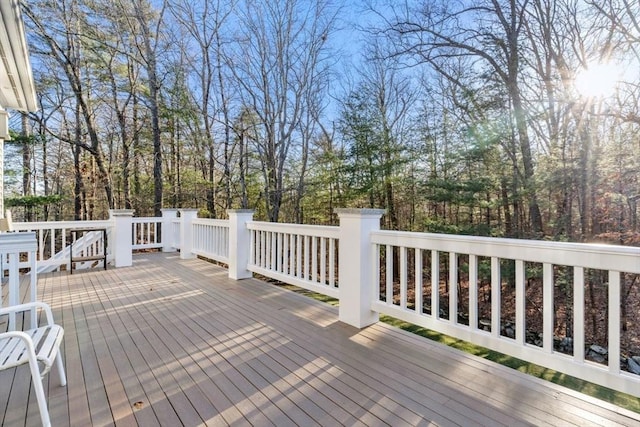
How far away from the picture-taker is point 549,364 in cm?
192

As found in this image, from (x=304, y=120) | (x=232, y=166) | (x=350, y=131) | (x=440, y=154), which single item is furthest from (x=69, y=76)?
(x=440, y=154)

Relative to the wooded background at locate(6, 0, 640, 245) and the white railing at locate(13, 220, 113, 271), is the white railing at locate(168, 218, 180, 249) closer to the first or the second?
the white railing at locate(13, 220, 113, 271)

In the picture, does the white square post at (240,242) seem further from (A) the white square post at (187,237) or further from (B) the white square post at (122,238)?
(B) the white square post at (122,238)

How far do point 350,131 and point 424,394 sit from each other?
953 cm

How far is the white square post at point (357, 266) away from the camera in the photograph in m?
2.91

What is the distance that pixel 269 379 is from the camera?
2.07m

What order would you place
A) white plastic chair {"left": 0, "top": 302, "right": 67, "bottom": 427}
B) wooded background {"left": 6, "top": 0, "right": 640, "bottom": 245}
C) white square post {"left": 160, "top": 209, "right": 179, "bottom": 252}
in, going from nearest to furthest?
white plastic chair {"left": 0, "top": 302, "right": 67, "bottom": 427}, wooded background {"left": 6, "top": 0, "right": 640, "bottom": 245}, white square post {"left": 160, "top": 209, "right": 179, "bottom": 252}

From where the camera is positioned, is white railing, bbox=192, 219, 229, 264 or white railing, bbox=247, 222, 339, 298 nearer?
white railing, bbox=247, 222, 339, 298

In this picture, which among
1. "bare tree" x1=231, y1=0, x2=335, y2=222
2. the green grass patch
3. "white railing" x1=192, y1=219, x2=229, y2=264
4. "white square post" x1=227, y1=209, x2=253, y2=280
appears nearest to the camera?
the green grass patch

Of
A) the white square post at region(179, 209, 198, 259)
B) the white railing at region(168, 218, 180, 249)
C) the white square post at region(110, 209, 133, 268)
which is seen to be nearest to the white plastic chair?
the white square post at region(110, 209, 133, 268)

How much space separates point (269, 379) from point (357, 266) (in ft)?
4.04

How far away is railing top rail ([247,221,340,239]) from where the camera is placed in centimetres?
331

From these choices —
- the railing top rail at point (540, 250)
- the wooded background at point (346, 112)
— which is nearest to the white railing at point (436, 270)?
the railing top rail at point (540, 250)

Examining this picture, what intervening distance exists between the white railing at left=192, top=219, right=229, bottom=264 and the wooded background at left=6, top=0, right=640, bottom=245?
3.36 metres
